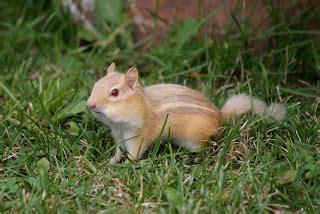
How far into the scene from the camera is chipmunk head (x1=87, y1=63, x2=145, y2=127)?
145 inches

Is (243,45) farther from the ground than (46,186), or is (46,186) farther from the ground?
(243,45)

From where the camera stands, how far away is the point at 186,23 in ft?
17.5

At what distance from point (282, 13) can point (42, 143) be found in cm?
225

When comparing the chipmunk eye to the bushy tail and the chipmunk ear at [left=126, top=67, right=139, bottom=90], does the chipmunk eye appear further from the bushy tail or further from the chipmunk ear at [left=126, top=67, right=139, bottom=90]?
the bushy tail

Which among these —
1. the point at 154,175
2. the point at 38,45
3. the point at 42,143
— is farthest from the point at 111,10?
the point at 154,175

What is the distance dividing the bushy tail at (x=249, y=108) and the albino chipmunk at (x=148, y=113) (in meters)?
0.02

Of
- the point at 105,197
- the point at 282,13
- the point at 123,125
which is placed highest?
the point at 282,13

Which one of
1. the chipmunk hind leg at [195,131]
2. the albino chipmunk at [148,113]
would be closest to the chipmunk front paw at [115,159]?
the albino chipmunk at [148,113]

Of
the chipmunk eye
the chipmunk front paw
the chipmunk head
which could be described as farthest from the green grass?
the chipmunk eye

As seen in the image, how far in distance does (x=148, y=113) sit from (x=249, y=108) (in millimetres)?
759

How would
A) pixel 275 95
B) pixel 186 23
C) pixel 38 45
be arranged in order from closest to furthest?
pixel 275 95
pixel 186 23
pixel 38 45

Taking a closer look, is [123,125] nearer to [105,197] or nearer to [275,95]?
[105,197]

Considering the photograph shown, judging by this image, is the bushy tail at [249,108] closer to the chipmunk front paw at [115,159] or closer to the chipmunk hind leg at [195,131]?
the chipmunk hind leg at [195,131]

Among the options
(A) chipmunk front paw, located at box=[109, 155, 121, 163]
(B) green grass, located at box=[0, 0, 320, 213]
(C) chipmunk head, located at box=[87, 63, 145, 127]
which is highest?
(C) chipmunk head, located at box=[87, 63, 145, 127]
